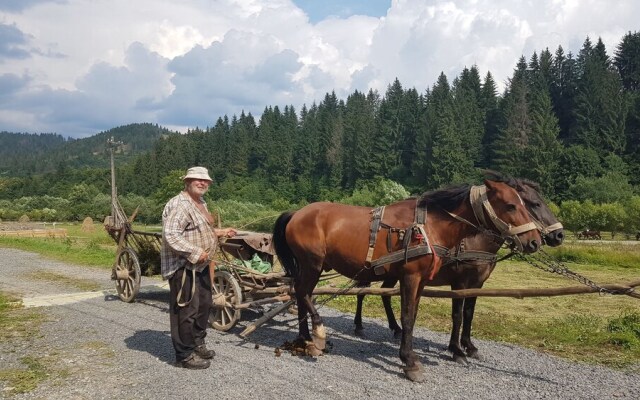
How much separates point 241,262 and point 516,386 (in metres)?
4.95

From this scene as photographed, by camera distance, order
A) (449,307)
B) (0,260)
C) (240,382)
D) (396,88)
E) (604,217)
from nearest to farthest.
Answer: (240,382)
(449,307)
(0,260)
(604,217)
(396,88)

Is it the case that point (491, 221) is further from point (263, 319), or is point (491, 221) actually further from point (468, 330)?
point (263, 319)

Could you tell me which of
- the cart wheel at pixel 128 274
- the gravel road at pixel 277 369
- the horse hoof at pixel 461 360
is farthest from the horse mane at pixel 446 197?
the cart wheel at pixel 128 274

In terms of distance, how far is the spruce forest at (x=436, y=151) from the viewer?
194 ft

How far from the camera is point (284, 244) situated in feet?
23.1

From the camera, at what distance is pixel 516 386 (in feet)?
17.4

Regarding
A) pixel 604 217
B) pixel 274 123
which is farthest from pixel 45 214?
pixel 604 217

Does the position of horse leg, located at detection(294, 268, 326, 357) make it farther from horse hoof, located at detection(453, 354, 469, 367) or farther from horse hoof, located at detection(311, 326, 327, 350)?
horse hoof, located at detection(453, 354, 469, 367)

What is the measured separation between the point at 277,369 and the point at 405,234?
87.2 inches

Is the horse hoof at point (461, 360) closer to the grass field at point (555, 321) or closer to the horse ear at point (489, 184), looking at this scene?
the grass field at point (555, 321)

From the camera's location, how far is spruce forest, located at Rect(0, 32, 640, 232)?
194 feet

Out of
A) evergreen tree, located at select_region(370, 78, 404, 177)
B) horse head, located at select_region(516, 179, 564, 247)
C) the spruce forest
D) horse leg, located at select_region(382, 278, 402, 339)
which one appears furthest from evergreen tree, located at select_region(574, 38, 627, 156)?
horse head, located at select_region(516, 179, 564, 247)

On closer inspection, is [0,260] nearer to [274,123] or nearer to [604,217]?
[604,217]

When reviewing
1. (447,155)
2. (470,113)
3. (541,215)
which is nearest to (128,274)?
(541,215)
